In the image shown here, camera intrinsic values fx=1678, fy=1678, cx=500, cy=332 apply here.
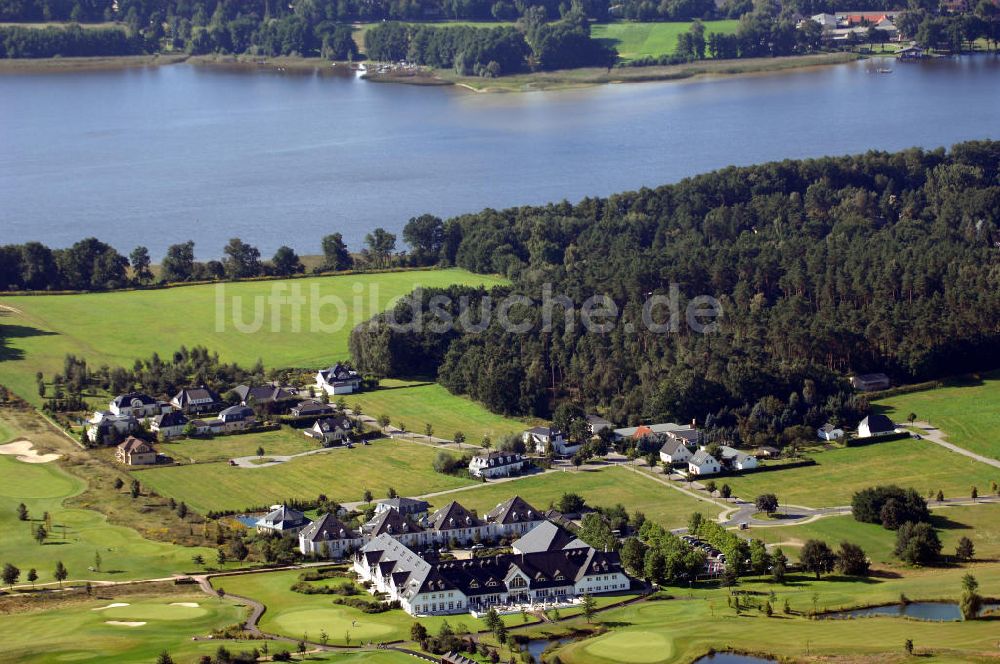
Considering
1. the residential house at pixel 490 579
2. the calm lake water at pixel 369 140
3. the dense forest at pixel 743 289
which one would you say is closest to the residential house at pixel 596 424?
the dense forest at pixel 743 289

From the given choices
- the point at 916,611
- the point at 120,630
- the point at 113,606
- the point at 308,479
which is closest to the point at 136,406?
the point at 308,479

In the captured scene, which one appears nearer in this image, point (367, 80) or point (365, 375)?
point (365, 375)

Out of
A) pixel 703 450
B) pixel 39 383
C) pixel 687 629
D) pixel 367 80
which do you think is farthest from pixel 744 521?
pixel 367 80

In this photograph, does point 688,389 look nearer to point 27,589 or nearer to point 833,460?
point 833,460

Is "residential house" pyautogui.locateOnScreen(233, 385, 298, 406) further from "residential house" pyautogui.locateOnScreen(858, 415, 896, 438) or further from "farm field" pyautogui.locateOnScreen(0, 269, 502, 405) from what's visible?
"residential house" pyautogui.locateOnScreen(858, 415, 896, 438)

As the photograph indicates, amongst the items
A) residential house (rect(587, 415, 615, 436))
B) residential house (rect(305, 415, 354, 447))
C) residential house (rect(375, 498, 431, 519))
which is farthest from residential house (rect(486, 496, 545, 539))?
residential house (rect(305, 415, 354, 447))

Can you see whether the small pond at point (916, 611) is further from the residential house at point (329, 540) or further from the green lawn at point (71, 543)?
the green lawn at point (71, 543)
